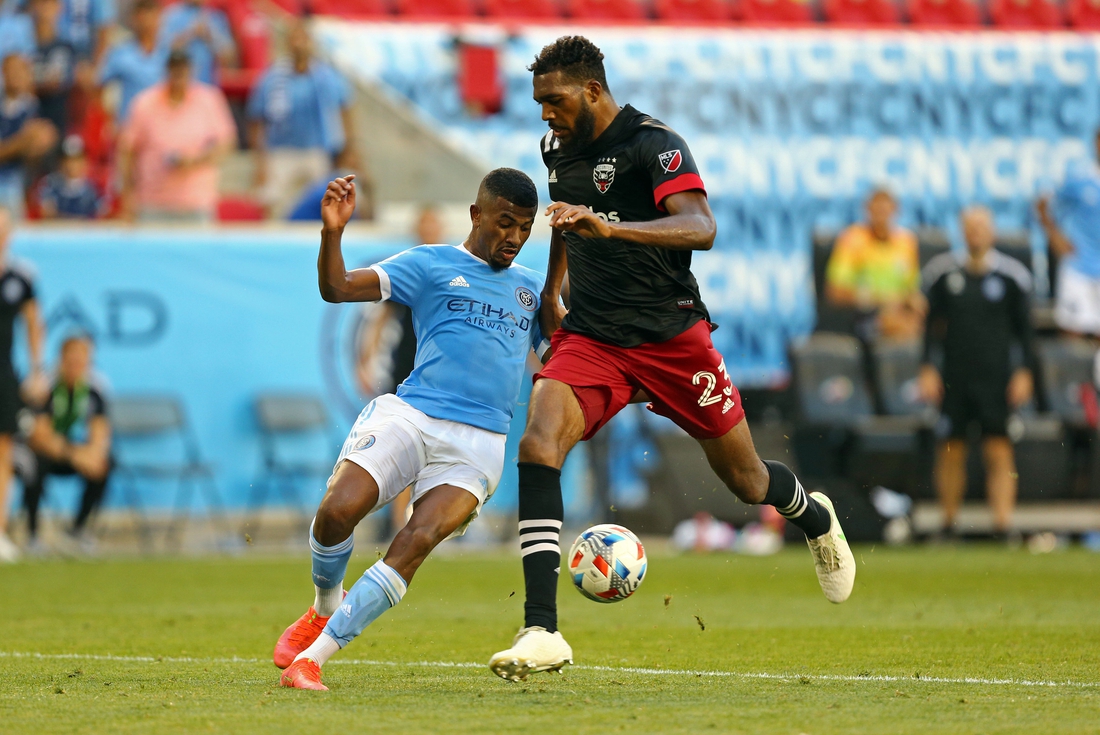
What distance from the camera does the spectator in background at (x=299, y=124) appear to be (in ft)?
51.3

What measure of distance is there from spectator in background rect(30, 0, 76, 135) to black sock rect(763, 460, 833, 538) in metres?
10.8

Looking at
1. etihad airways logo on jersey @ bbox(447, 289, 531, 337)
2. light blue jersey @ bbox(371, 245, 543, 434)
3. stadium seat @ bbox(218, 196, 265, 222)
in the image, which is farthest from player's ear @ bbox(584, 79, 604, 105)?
stadium seat @ bbox(218, 196, 265, 222)

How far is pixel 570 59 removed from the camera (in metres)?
6.03

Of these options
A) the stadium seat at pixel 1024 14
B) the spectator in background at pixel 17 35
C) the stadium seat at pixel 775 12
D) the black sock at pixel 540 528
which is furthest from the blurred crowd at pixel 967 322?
the black sock at pixel 540 528

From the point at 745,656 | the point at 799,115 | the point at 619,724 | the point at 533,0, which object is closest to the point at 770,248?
the point at 799,115

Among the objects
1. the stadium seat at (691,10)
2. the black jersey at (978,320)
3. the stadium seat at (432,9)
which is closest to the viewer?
the black jersey at (978,320)

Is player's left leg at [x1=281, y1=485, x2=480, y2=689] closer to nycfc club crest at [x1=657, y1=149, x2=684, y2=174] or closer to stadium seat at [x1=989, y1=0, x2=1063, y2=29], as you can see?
nycfc club crest at [x1=657, y1=149, x2=684, y2=174]

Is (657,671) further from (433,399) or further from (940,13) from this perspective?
(940,13)

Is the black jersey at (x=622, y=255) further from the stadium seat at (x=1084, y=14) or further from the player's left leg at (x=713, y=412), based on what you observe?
the stadium seat at (x=1084, y=14)

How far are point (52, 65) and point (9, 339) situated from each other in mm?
4030

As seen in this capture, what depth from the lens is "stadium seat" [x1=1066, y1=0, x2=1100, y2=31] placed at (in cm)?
2291

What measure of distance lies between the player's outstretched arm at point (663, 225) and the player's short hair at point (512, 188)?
0.36m

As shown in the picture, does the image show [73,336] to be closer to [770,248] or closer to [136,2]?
[136,2]

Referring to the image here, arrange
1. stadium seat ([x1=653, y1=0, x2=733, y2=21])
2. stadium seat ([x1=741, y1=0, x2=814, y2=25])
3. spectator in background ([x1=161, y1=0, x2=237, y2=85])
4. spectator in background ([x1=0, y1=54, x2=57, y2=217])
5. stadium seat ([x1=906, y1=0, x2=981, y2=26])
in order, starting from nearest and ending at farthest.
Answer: spectator in background ([x1=0, y1=54, x2=57, y2=217])
spectator in background ([x1=161, y1=0, x2=237, y2=85])
stadium seat ([x1=653, y1=0, x2=733, y2=21])
stadium seat ([x1=741, y1=0, x2=814, y2=25])
stadium seat ([x1=906, y1=0, x2=981, y2=26])
